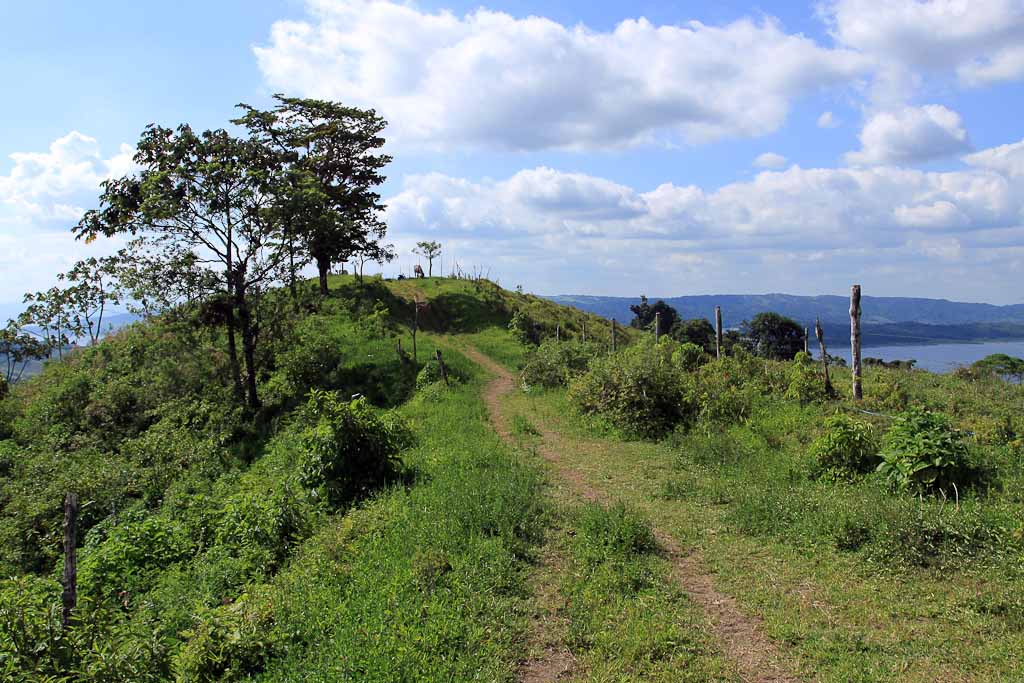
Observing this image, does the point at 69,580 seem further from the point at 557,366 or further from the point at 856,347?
the point at 557,366

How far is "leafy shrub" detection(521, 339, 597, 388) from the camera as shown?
72.3 ft

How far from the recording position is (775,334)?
70.1 metres

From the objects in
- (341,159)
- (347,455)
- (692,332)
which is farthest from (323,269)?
(692,332)

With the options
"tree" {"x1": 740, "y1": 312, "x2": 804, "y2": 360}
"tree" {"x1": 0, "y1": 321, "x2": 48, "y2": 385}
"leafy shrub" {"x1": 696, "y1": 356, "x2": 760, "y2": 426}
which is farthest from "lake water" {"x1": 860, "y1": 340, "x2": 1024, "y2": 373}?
"tree" {"x1": 0, "y1": 321, "x2": 48, "y2": 385}

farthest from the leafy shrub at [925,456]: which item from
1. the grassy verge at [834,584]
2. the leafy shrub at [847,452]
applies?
the grassy verge at [834,584]

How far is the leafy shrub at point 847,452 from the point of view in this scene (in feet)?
34.1

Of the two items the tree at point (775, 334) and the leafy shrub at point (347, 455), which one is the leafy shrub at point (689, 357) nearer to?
the leafy shrub at point (347, 455)

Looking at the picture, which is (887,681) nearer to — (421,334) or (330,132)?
(421,334)

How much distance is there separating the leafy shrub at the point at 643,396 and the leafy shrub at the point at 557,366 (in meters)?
4.43

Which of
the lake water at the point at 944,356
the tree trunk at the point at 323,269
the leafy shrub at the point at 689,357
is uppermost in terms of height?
the tree trunk at the point at 323,269

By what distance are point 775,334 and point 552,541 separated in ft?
224

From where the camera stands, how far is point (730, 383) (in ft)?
54.0

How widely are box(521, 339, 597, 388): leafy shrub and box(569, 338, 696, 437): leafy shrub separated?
4434 millimetres

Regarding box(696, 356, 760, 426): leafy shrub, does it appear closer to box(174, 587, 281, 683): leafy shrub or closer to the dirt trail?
the dirt trail
